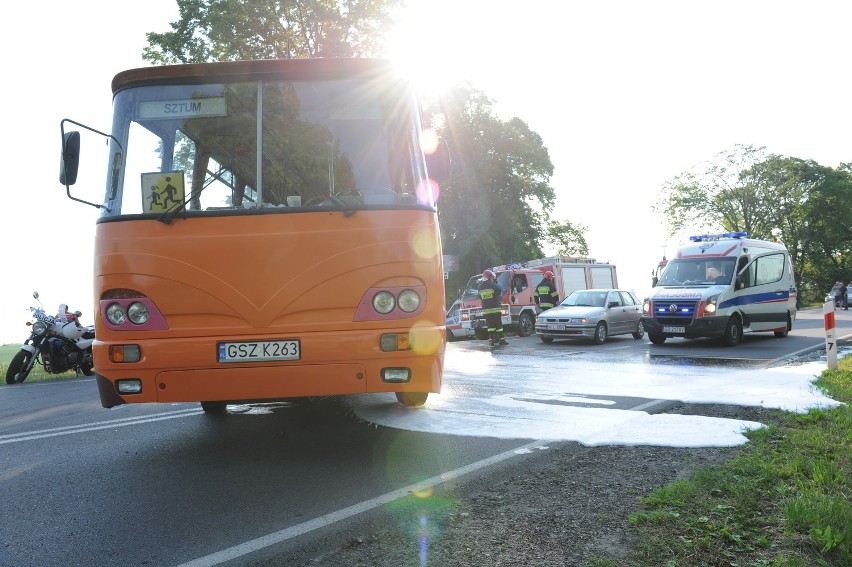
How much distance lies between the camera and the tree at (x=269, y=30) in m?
24.9

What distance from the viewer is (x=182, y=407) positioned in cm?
858

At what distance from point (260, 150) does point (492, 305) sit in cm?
1372

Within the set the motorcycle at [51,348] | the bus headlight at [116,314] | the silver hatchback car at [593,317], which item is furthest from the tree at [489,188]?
the bus headlight at [116,314]

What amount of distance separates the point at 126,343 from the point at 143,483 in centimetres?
101

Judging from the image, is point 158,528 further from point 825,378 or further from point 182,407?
point 825,378

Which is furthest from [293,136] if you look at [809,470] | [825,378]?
[825,378]

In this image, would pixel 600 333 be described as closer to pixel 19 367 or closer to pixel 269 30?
pixel 19 367

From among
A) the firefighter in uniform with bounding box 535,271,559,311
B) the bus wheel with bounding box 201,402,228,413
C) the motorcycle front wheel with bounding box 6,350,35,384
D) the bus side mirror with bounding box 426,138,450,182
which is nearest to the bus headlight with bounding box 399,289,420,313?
the bus side mirror with bounding box 426,138,450,182

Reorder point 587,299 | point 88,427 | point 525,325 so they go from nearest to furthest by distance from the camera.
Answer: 1. point 88,427
2. point 587,299
3. point 525,325

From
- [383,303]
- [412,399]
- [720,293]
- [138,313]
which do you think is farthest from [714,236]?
[138,313]

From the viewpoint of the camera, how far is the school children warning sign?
5.37 m

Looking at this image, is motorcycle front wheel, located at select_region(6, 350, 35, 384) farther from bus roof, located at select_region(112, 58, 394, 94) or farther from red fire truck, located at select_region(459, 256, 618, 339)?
red fire truck, located at select_region(459, 256, 618, 339)

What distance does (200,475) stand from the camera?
5203 millimetres

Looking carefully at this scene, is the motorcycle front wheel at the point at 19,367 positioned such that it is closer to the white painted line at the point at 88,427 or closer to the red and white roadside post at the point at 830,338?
the white painted line at the point at 88,427
